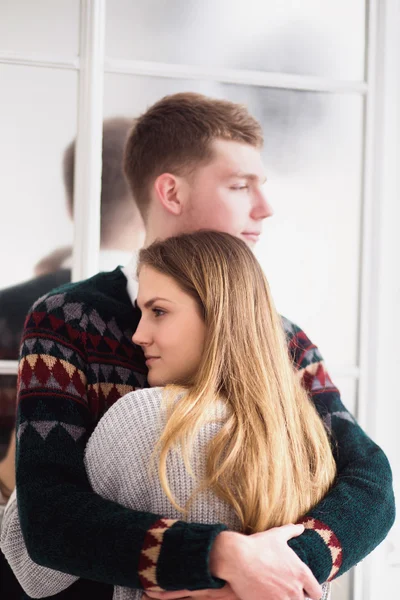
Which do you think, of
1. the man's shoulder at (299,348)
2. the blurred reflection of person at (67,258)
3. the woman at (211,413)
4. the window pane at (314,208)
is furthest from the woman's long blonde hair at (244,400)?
the window pane at (314,208)

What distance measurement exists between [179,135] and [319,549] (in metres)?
1.01

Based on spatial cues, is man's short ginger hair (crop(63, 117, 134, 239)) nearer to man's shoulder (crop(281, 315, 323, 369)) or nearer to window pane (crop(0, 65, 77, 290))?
window pane (crop(0, 65, 77, 290))

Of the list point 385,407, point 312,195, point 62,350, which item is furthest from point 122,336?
point 385,407

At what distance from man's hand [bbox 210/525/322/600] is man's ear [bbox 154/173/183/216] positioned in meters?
0.83

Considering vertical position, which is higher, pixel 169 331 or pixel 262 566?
pixel 169 331

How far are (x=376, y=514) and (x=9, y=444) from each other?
38.2 inches

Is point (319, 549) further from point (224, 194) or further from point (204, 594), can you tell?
point (224, 194)

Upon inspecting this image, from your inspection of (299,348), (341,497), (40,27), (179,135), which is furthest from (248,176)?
(341,497)

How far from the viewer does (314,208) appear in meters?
1.93

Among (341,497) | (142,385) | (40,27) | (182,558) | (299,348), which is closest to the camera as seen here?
(182,558)

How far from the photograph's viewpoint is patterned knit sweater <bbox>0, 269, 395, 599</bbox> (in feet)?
3.36

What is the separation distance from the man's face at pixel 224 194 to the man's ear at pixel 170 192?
2 cm

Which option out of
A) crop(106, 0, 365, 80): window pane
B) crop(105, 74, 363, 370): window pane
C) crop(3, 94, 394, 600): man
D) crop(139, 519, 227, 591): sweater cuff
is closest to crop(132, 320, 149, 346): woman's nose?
crop(3, 94, 394, 600): man

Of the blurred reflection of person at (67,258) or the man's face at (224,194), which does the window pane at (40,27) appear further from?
the man's face at (224,194)
